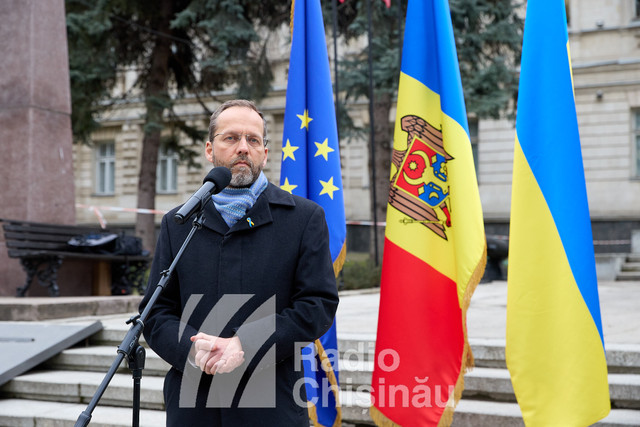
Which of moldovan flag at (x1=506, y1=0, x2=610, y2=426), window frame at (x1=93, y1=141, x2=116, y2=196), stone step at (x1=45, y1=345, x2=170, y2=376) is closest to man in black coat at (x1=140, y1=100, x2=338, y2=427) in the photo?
moldovan flag at (x1=506, y1=0, x2=610, y2=426)

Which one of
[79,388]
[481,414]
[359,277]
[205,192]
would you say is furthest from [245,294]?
[359,277]

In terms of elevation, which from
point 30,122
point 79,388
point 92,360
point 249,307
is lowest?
point 79,388

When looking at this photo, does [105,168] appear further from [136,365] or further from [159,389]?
[136,365]

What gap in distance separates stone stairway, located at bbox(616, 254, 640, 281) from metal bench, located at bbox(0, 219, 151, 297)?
11630 mm

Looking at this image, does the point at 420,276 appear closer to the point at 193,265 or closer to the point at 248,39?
the point at 193,265

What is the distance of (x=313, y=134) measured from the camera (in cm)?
438

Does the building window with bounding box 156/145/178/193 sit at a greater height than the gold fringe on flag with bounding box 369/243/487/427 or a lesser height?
greater

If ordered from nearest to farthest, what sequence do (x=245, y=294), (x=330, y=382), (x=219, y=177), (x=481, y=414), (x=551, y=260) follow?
(x=219, y=177), (x=245, y=294), (x=551, y=260), (x=330, y=382), (x=481, y=414)

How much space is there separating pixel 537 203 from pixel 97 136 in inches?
1057

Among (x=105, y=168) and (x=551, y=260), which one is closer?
(x=551, y=260)

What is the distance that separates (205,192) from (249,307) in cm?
46

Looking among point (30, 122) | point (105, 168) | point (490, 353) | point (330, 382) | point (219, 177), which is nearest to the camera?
point (219, 177)

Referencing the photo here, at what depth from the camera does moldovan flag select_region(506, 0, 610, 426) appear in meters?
3.23

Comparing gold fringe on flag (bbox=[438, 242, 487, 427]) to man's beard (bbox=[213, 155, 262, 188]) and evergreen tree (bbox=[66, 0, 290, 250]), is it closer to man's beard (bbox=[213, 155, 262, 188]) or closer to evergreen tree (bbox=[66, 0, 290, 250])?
man's beard (bbox=[213, 155, 262, 188])
